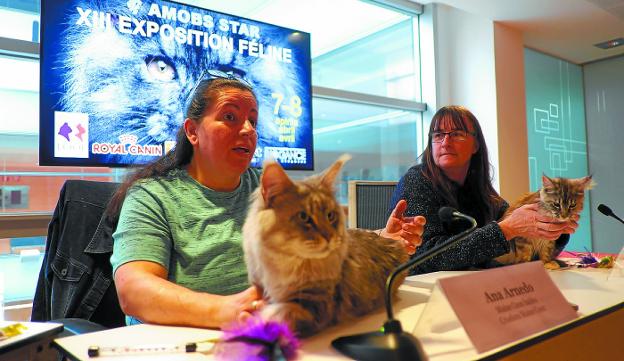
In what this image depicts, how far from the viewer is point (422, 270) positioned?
1.39m

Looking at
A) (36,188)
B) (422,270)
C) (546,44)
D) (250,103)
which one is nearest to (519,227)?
(422,270)

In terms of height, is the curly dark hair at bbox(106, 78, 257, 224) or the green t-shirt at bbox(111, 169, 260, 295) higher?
the curly dark hair at bbox(106, 78, 257, 224)

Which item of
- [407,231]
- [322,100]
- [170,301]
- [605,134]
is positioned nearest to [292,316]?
[170,301]

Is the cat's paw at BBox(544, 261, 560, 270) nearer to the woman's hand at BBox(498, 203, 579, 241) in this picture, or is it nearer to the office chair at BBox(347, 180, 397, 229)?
the woman's hand at BBox(498, 203, 579, 241)

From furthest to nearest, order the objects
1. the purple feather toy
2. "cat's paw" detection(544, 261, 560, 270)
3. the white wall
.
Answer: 1. the white wall
2. "cat's paw" detection(544, 261, 560, 270)
3. the purple feather toy

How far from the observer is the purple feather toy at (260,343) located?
55 centimetres

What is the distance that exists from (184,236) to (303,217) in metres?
0.55

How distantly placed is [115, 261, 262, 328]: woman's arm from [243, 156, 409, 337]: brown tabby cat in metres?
0.08

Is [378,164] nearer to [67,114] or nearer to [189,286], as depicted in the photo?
[67,114]

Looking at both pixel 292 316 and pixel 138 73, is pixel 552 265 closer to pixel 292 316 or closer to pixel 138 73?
pixel 292 316

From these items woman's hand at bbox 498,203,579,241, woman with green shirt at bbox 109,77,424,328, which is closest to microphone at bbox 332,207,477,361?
woman with green shirt at bbox 109,77,424,328

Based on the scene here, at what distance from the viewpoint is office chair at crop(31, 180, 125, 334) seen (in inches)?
50.1

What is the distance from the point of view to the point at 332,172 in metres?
0.64

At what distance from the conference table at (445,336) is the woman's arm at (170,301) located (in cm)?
2
